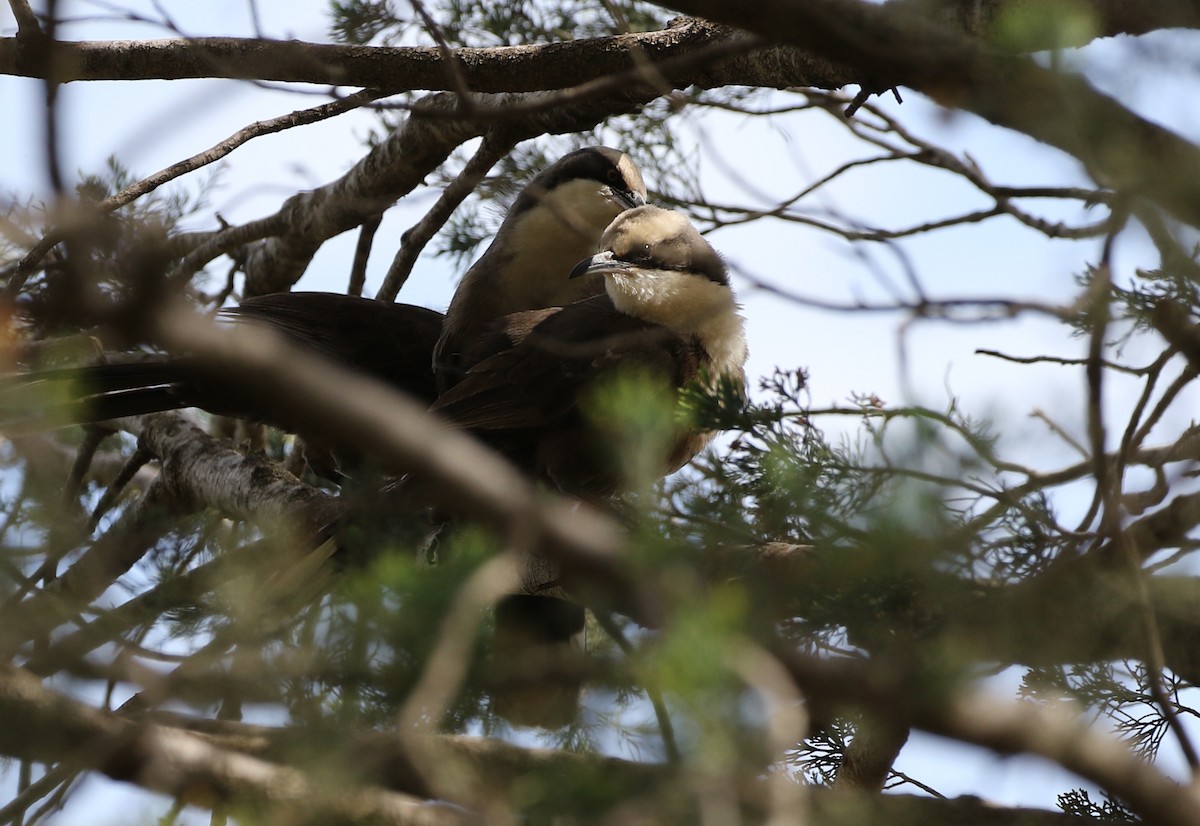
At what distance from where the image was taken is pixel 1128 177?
1572 mm

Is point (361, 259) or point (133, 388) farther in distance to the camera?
point (361, 259)

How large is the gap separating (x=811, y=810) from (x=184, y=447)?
11.1 feet

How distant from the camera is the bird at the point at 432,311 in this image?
3.64 metres

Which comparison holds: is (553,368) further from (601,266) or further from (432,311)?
(432,311)

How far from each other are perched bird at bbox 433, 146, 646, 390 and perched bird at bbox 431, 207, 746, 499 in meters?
0.33

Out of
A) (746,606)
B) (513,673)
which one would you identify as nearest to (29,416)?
(513,673)

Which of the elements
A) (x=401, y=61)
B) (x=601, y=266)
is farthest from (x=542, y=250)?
(x=401, y=61)

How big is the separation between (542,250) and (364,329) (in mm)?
728

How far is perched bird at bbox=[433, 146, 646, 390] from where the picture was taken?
401 centimetres

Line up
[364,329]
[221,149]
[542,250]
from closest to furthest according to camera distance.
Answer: [221,149] < [364,329] < [542,250]

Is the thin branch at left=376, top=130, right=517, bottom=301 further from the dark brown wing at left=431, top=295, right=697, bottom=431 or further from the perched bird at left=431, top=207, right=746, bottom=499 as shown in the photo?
the dark brown wing at left=431, top=295, right=697, bottom=431

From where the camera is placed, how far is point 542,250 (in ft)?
13.8

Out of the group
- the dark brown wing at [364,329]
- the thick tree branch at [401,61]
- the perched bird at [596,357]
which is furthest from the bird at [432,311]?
the thick tree branch at [401,61]

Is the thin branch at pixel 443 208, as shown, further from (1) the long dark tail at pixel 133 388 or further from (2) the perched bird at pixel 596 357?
(1) the long dark tail at pixel 133 388
